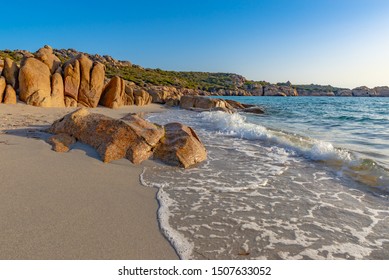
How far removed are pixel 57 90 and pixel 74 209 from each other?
1746cm

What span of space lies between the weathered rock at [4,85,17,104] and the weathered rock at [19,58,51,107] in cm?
58

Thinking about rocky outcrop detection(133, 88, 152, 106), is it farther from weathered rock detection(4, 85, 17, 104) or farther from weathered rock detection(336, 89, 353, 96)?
weathered rock detection(336, 89, 353, 96)

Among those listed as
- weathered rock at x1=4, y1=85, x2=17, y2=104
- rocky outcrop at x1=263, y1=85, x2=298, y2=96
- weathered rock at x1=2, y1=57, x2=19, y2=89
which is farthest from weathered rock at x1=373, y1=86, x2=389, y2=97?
weathered rock at x1=4, y1=85, x2=17, y2=104

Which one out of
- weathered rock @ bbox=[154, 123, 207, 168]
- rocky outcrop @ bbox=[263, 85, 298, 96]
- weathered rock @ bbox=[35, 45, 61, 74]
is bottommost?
weathered rock @ bbox=[154, 123, 207, 168]

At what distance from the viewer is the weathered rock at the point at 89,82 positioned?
20.8 m

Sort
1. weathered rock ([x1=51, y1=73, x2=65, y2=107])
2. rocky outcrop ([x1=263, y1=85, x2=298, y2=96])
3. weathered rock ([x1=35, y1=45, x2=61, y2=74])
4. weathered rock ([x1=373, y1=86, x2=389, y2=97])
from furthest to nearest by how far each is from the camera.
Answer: rocky outcrop ([x1=263, y1=85, x2=298, y2=96]) < weathered rock ([x1=373, y1=86, x2=389, y2=97]) < weathered rock ([x1=35, y1=45, x2=61, y2=74]) < weathered rock ([x1=51, y1=73, x2=65, y2=107])

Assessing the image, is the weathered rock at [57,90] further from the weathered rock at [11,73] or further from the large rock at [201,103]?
the large rock at [201,103]

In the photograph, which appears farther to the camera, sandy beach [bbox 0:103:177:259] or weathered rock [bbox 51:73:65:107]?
weathered rock [bbox 51:73:65:107]

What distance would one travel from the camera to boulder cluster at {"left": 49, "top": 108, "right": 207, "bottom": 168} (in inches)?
265

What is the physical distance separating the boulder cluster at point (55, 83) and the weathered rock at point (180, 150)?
44.2 ft

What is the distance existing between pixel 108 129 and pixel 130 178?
215 cm

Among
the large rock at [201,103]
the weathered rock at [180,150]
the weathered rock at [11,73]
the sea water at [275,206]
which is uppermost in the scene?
the weathered rock at [11,73]

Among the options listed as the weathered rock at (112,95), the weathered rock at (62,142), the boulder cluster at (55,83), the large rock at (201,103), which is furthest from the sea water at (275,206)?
the large rock at (201,103)
